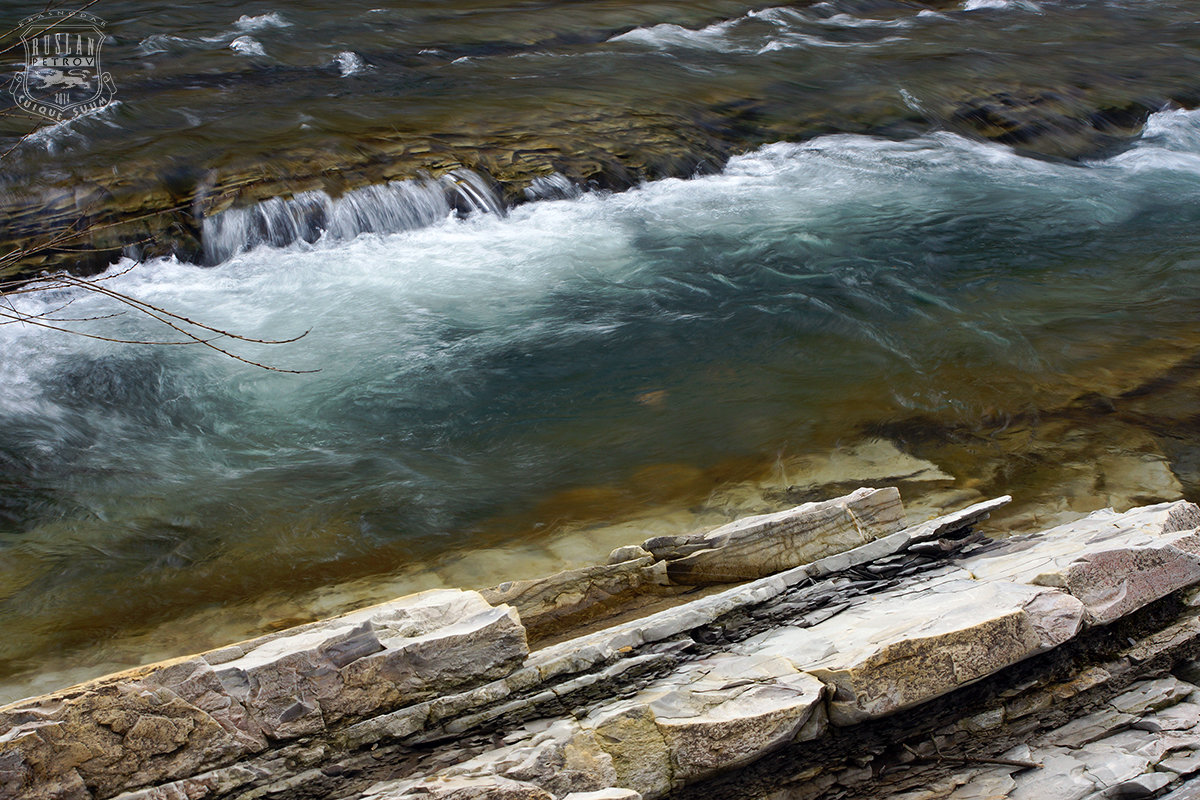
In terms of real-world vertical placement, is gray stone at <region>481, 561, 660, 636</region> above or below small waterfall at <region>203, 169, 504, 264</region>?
below

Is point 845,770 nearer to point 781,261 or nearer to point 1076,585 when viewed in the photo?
point 1076,585

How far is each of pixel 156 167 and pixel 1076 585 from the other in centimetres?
952

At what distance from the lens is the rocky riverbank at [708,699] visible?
3.04 m

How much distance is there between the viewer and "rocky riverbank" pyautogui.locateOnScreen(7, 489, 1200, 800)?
304 centimetres

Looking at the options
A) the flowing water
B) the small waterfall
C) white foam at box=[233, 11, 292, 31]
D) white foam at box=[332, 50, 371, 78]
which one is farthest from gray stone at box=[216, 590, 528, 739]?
white foam at box=[233, 11, 292, 31]

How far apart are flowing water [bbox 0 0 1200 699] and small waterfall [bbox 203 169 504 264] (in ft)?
0.12

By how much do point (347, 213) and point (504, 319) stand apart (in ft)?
8.43

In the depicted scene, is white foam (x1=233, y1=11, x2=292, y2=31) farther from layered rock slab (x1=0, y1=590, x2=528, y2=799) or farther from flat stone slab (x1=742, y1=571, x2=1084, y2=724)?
flat stone slab (x1=742, y1=571, x2=1084, y2=724)

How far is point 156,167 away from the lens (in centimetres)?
950

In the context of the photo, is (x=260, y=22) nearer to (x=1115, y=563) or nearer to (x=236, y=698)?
(x=236, y=698)

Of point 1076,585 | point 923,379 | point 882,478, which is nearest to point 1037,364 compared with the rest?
point 923,379

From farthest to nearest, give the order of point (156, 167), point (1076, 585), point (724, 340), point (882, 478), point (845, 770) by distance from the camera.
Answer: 1. point (156, 167)
2. point (724, 340)
3. point (882, 478)
4. point (1076, 585)
5. point (845, 770)
